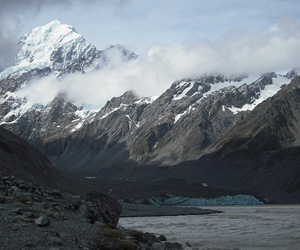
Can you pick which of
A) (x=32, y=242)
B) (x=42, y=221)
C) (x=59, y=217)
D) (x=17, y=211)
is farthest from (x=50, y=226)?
(x=32, y=242)

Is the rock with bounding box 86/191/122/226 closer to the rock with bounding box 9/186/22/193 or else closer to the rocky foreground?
the rocky foreground

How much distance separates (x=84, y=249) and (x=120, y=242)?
3.29 metres

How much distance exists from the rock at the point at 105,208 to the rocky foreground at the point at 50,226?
1875 millimetres

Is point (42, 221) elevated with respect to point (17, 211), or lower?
lower

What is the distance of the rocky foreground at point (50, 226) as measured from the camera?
26359 millimetres

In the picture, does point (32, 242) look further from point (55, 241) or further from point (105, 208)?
point (105, 208)

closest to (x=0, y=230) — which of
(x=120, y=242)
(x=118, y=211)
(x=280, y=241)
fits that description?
(x=120, y=242)

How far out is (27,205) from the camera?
3522 cm

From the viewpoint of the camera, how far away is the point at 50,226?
98.7 feet

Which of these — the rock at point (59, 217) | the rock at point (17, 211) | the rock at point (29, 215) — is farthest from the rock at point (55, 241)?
the rock at point (59, 217)

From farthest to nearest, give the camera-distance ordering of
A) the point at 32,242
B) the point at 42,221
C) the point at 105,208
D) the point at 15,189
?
the point at 105,208 < the point at 15,189 < the point at 42,221 < the point at 32,242

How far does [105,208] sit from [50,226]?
59.1 feet

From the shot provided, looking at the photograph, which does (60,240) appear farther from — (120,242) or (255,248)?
(255,248)

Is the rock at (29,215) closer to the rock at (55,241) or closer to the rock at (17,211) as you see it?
the rock at (17,211)
